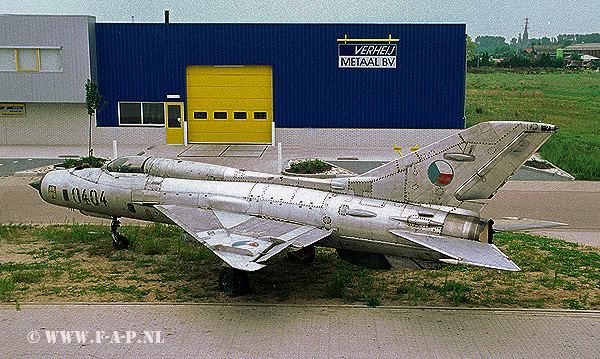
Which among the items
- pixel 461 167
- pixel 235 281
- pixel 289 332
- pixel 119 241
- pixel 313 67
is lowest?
pixel 289 332

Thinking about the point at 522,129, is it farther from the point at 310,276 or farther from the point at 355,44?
the point at 355,44

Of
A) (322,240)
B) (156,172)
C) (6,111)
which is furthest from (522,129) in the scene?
(6,111)

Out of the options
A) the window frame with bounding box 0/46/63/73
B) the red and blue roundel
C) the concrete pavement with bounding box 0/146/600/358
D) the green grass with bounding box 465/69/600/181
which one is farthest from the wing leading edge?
the window frame with bounding box 0/46/63/73

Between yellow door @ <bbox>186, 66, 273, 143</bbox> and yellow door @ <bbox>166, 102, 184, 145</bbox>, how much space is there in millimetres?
545

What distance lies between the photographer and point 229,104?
1390 inches

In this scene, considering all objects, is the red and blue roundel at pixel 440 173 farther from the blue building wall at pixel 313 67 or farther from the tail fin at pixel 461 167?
the blue building wall at pixel 313 67

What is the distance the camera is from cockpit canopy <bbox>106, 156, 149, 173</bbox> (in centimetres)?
1535

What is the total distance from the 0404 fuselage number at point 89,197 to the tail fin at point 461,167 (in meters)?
6.74

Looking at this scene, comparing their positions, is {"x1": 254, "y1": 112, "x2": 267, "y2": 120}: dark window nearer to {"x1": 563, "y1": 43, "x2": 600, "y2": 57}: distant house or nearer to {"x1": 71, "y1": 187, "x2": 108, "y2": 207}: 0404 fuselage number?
{"x1": 71, "y1": 187, "x2": 108, "y2": 207}: 0404 fuselage number

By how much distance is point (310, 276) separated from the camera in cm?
1418

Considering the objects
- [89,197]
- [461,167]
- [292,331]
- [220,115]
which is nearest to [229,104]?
[220,115]

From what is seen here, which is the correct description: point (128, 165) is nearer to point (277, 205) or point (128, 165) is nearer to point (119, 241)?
point (119, 241)

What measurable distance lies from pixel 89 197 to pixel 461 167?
30.9 ft

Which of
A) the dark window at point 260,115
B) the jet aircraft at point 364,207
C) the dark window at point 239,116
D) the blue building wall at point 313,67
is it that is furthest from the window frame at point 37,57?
the jet aircraft at point 364,207
